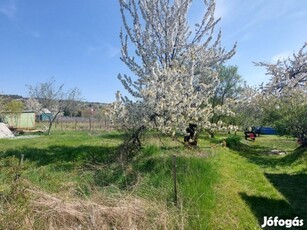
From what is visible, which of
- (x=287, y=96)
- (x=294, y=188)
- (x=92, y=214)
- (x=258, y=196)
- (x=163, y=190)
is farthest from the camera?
(x=287, y=96)

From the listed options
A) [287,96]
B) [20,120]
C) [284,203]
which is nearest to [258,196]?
[284,203]

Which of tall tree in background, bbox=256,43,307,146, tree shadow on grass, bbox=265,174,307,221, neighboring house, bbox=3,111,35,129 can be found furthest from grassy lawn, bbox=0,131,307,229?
neighboring house, bbox=3,111,35,129

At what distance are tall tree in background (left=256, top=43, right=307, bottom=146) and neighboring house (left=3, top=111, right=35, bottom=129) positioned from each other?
2835 cm

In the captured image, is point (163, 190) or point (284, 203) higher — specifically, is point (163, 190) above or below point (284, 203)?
above

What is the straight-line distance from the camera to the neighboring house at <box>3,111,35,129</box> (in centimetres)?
3667

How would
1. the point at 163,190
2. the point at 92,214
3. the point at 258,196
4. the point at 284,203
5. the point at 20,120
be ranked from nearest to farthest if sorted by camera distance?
the point at 92,214
the point at 163,190
the point at 284,203
the point at 258,196
the point at 20,120

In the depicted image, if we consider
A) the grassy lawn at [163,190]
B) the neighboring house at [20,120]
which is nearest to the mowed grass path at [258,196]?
the grassy lawn at [163,190]

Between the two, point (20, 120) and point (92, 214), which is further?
point (20, 120)

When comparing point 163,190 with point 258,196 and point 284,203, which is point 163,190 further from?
point 284,203

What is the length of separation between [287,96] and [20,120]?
108 ft

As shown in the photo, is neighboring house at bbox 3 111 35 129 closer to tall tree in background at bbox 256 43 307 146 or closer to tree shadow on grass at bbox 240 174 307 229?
tall tree in background at bbox 256 43 307 146

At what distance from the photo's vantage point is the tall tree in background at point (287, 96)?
46.9 feet

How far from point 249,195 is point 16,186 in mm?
5225

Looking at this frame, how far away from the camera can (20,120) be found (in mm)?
38531
